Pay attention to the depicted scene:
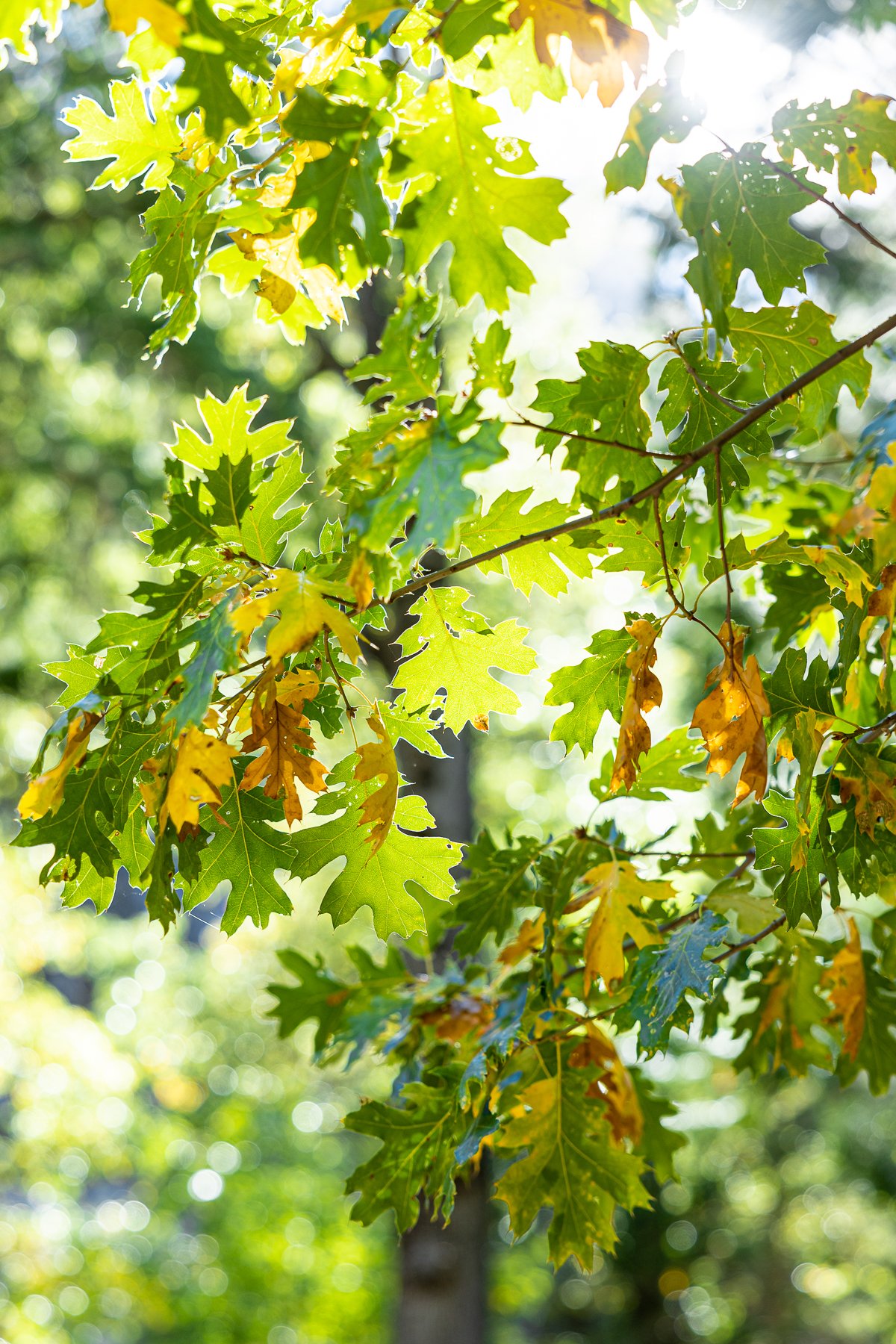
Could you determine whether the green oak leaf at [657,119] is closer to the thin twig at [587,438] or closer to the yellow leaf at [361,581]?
the thin twig at [587,438]

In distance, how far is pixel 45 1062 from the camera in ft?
21.9

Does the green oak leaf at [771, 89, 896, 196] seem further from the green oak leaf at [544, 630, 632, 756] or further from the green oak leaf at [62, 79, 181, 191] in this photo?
the green oak leaf at [62, 79, 181, 191]

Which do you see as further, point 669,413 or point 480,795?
point 480,795

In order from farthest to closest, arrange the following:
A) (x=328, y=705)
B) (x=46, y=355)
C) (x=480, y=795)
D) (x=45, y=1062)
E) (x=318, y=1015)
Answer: (x=480, y=795) → (x=46, y=355) → (x=45, y=1062) → (x=318, y=1015) → (x=328, y=705)

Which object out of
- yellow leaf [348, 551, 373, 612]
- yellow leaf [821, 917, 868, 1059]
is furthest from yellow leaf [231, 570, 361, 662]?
yellow leaf [821, 917, 868, 1059]

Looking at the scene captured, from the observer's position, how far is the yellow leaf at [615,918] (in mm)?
1516

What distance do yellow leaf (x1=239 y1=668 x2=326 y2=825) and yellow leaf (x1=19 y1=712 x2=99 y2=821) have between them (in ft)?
0.62

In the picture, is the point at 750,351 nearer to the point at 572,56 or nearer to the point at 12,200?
the point at 572,56

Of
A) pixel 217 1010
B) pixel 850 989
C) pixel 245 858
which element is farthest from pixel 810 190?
pixel 217 1010

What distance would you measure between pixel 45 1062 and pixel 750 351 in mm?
6668

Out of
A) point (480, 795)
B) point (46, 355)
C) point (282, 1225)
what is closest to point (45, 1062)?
point (282, 1225)

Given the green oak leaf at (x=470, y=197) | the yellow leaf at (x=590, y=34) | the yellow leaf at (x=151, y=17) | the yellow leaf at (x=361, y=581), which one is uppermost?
the yellow leaf at (x=590, y=34)

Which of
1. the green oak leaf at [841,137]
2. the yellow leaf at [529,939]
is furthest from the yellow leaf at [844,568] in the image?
the yellow leaf at [529,939]

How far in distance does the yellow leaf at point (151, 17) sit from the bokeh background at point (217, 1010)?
11.9 ft
